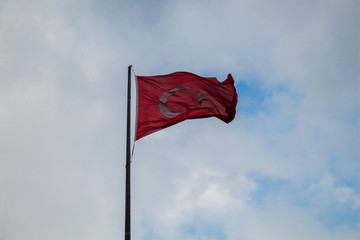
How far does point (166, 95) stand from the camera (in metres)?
17.2

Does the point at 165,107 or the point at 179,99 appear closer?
the point at 165,107

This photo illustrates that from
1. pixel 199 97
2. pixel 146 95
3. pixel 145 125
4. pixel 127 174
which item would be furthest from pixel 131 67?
pixel 127 174

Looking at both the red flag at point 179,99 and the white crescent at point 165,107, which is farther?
the white crescent at point 165,107

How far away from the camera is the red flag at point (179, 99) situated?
16.0 metres

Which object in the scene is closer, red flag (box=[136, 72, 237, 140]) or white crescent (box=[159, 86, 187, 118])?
red flag (box=[136, 72, 237, 140])

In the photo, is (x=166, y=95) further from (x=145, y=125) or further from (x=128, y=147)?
(x=128, y=147)

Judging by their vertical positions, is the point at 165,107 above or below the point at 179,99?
below

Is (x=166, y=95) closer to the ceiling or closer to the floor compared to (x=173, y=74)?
closer to the floor

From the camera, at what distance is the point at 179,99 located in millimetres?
17484

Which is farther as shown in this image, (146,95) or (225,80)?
(225,80)

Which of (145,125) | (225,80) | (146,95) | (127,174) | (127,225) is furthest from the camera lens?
(225,80)

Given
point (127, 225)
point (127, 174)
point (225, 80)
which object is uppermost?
point (225, 80)

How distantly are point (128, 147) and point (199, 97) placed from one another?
18.7ft

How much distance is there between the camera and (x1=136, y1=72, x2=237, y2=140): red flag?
1595 cm
